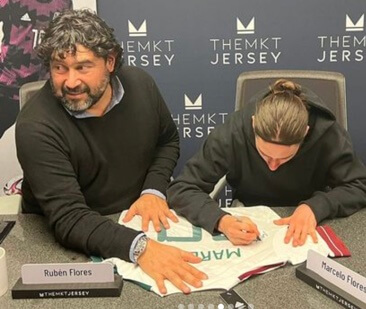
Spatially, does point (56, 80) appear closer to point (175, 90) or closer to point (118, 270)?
point (118, 270)

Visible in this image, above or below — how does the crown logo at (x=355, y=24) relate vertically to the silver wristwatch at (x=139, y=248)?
above

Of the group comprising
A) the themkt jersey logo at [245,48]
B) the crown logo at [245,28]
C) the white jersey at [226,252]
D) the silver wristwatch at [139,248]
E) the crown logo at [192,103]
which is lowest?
the white jersey at [226,252]

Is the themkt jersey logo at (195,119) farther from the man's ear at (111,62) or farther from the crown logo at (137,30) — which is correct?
the man's ear at (111,62)

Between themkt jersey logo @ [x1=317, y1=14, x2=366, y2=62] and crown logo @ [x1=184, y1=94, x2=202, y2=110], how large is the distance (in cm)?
63

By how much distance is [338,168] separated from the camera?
1.81 metres

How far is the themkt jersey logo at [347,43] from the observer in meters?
2.81

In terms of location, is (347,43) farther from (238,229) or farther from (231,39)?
(238,229)

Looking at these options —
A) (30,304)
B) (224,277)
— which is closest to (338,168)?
(224,277)

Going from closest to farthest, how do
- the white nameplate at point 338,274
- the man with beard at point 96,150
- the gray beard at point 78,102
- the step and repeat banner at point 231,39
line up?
1. the white nameplate at point 338,274
2. the man with beard at point 96,150
3. the gray beard at point 78,102
4. the step and repeat banner at point 231,39

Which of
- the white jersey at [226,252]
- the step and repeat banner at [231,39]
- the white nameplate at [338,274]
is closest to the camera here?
the white nameplate at [338,274]

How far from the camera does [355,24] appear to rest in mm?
2809

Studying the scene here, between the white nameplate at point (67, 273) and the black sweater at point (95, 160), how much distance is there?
0.41 feet

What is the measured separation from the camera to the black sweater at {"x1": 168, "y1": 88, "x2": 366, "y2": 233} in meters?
1.69

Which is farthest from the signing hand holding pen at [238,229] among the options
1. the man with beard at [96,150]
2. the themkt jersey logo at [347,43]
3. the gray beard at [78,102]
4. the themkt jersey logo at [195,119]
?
the themkt jersey logo at [347,43]
